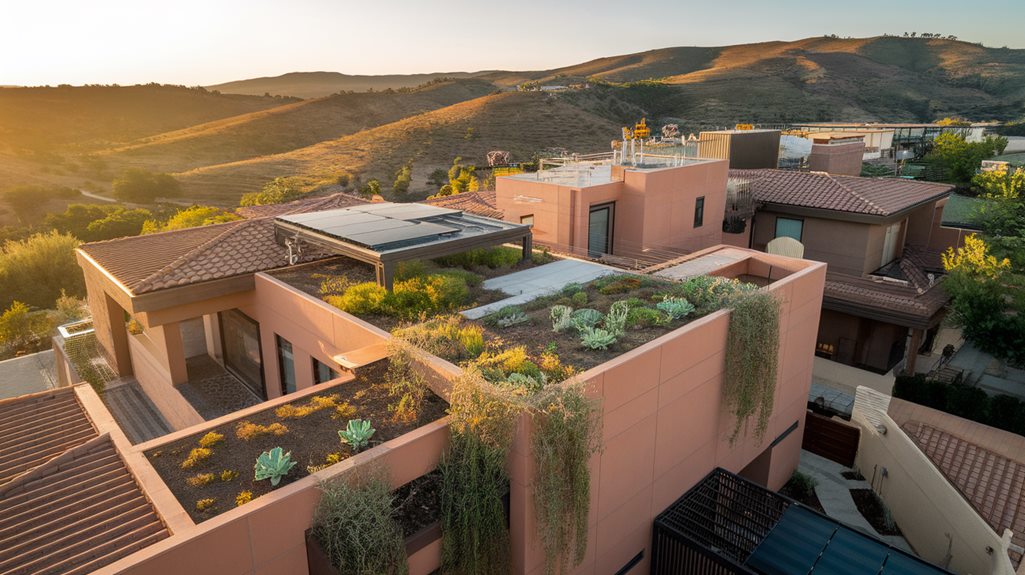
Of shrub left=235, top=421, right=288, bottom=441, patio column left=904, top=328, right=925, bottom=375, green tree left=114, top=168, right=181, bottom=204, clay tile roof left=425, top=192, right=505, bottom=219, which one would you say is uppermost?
clay tile roof left=425, top=192, right=505, bottom=219

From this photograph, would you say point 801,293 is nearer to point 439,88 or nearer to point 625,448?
point 625,448

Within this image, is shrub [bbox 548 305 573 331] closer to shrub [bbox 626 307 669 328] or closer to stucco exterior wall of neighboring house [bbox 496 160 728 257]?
shrub [bbox 626 307 669 328]

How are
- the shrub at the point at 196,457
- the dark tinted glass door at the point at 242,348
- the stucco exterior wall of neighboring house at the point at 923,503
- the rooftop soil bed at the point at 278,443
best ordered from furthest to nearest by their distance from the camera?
1. the dark tinted glass door at the point at 242,348
2. the stucco exterior wall of neighboring house at the point at 923,503
3. the shrub at the point at 196,457
4. the rooftop soil bed at the point at 278,443

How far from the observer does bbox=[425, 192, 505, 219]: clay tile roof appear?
26.1m

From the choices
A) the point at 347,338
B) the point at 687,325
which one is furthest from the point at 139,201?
the point at 687,325

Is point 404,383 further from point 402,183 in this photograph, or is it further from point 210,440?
point 402,183

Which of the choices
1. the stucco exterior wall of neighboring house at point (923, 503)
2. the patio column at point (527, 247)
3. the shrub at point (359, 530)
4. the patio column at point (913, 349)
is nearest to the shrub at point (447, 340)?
the shrub at point (359, 530)

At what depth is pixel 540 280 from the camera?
1514cm

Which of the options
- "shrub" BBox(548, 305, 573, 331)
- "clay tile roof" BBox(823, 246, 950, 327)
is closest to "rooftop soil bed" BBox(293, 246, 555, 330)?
"shrub" BBox(548, 305, 573, 331)

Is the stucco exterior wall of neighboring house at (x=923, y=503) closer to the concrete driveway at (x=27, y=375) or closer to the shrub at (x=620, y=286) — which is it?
the shrub at (x=620, y=286)

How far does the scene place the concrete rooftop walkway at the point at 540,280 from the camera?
1344 cm

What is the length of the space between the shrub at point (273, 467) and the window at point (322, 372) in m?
5.24

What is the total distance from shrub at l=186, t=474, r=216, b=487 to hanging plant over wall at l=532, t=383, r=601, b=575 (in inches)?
171

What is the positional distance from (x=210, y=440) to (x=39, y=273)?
37599mm
